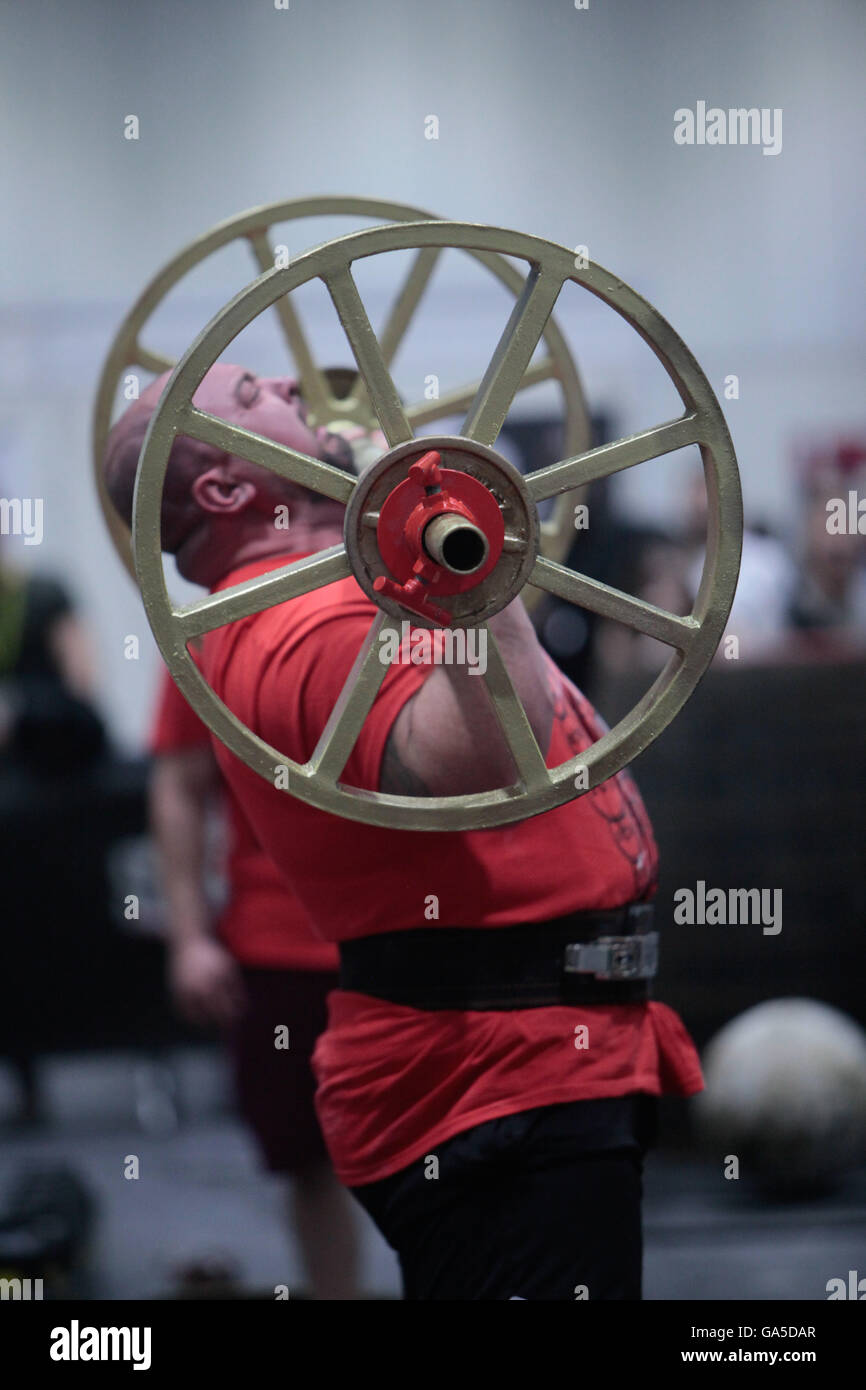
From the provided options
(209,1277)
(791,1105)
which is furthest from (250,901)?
(791,1105)

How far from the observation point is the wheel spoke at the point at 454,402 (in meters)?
1.22

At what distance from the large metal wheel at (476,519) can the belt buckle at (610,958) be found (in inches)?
6.4

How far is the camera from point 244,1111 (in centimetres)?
168

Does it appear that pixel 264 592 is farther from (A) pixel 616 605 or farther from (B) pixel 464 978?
(B) pixel 464 978

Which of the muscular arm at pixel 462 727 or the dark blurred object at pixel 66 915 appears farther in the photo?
the dark blurred object at pixel 66 915

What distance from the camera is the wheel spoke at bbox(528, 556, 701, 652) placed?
2.87ft

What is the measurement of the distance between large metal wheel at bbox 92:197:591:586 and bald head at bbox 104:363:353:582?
11 centimetres
